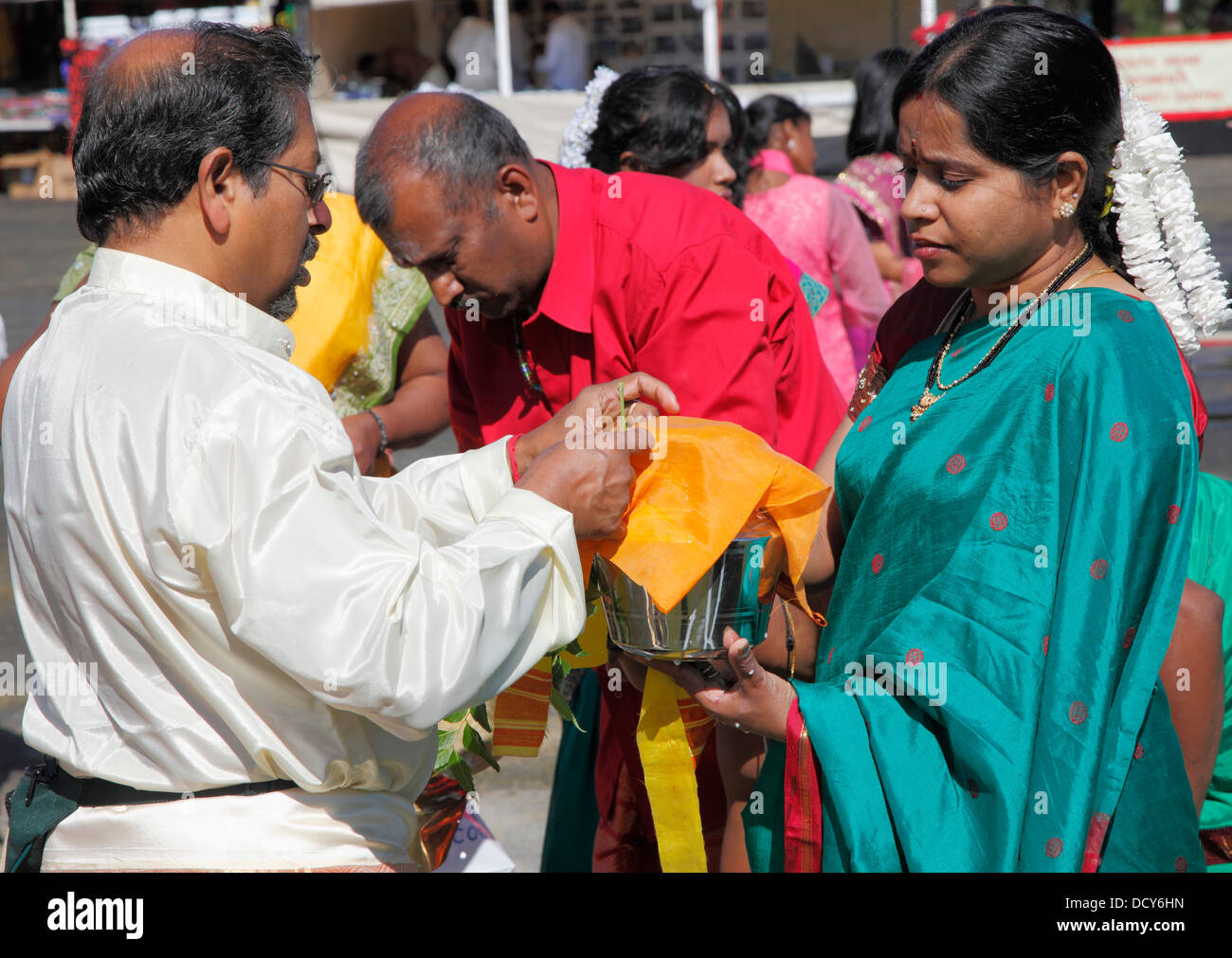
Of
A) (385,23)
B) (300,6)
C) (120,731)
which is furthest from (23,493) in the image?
(385,23)

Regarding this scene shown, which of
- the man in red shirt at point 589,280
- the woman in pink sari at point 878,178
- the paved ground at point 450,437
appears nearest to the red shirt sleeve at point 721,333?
the man in red shirt at point 589,280

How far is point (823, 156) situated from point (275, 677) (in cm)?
1286

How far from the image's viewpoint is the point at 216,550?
1.49 metres

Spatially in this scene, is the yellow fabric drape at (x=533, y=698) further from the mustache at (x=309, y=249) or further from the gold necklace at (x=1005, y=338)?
the mustache at (x=309, y=249)

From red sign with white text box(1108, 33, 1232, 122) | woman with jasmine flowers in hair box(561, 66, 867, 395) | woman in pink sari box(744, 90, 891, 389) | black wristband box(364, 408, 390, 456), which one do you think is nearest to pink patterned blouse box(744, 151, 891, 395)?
woman in pink sari box(744, 90, 891, 389)

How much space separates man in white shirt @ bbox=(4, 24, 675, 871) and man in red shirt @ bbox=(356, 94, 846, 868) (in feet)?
2.41

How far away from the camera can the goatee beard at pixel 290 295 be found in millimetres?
1812

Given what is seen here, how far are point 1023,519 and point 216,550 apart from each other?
3.80 ft

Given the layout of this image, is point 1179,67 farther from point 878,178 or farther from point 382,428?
point 382,428

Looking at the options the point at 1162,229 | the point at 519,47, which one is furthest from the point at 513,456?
the point at 519,47

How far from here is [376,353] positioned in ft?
11.2

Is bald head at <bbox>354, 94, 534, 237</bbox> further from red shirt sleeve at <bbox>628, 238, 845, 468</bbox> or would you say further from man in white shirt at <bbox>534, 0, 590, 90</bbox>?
man in white shirt at <bbox>534, 0, 590, 90</bbox>

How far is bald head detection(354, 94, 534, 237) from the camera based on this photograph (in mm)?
2521

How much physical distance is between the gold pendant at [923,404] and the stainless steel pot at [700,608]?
316mm
